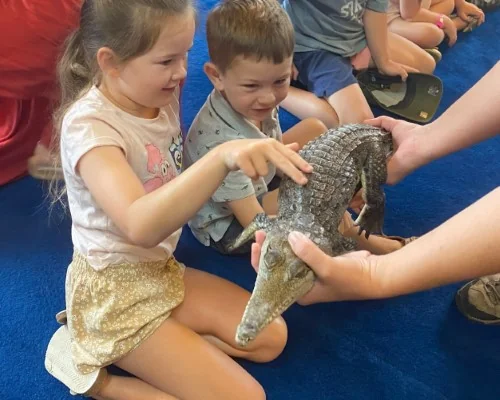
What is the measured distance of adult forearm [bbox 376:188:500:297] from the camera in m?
0.76

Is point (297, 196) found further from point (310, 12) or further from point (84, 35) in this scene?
point (310, 12)

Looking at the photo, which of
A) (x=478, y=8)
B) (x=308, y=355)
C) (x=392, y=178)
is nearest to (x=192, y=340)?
(x=308, y=355)

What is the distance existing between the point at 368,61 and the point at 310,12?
30 centimetres

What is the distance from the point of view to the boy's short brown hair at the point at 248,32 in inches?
43.6

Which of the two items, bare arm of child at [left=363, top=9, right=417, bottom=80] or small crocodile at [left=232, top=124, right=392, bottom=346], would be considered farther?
bare arm of child at [left=363, top=9, right=417, bottom=80]

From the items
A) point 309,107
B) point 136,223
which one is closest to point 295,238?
point 136,223

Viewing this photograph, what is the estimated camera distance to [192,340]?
3.37 ft

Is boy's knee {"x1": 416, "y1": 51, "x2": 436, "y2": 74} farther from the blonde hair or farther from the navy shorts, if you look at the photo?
the blonde hair

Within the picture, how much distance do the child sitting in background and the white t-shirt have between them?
133 centimetres

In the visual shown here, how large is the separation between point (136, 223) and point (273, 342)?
432 mm

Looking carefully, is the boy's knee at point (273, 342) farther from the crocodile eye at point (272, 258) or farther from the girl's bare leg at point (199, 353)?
the crocodile eye at point (272, 258)

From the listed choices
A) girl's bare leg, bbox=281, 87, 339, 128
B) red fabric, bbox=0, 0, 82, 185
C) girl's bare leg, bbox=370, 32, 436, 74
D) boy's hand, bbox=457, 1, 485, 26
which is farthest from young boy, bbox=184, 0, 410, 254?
boy's hand, bbox=457, 1, 485, 26

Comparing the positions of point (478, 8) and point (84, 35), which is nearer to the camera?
point (84, 35)

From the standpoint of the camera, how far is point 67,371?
41.3 inches
